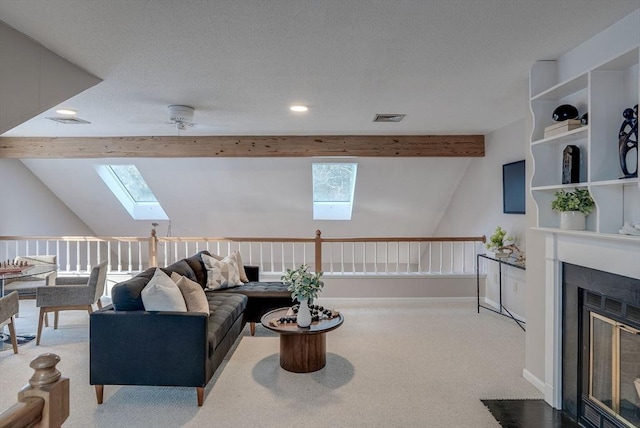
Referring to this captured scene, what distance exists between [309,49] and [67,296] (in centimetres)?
358

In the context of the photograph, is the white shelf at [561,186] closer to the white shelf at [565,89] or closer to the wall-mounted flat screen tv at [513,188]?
the white shelf at [565,89]

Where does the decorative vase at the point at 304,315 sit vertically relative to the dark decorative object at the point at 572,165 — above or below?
below

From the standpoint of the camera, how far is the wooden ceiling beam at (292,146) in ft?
16.8

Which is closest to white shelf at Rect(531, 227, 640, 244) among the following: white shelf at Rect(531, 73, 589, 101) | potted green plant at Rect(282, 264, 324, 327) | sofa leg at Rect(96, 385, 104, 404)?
white shelf at Rect(531, 73, 589, 101)

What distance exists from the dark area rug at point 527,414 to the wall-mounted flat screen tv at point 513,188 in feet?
7.42

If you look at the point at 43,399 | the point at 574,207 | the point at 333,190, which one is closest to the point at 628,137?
the point at 574,207

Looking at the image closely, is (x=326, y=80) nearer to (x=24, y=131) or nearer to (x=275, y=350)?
(x=275, y=350)

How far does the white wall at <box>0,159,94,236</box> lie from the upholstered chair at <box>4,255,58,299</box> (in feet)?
5.44

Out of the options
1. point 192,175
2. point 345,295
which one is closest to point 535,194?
point 345,295

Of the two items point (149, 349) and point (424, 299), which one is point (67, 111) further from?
point (424, 299)

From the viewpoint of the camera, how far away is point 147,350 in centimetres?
262

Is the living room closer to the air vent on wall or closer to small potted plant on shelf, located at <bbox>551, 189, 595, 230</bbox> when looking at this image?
the air vent on wall

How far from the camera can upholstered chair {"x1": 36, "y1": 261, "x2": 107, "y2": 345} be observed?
147 inches

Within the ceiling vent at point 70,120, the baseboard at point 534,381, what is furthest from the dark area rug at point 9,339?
the baseboard at point 534,381
